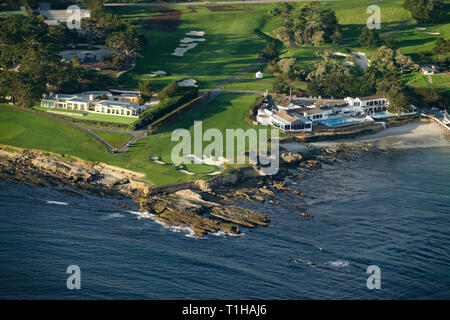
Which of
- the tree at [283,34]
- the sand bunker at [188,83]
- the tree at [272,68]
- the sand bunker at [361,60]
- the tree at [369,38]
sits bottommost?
the sand bunker at [188,83]

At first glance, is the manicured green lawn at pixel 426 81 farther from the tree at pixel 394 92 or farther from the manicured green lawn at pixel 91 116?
the manicured green lawn at pixel 91 116

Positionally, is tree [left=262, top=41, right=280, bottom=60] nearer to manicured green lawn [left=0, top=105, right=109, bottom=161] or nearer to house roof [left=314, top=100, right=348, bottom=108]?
house roof [left=314, top=100, right=348, bottom=108]

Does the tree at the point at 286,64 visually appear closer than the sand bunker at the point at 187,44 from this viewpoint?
Yes

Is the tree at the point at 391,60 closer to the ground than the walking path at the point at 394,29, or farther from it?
closer to the ground

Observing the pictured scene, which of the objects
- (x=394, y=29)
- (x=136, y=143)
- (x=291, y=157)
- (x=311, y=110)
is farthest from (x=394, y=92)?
(x=136, y=143)

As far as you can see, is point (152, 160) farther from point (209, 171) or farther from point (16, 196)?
point (16, 196)

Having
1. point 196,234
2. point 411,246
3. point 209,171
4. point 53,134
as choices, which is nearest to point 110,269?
point 196,234

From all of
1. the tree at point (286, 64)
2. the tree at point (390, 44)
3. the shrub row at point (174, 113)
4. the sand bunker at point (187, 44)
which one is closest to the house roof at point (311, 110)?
the shrub row at point (174, 113)
